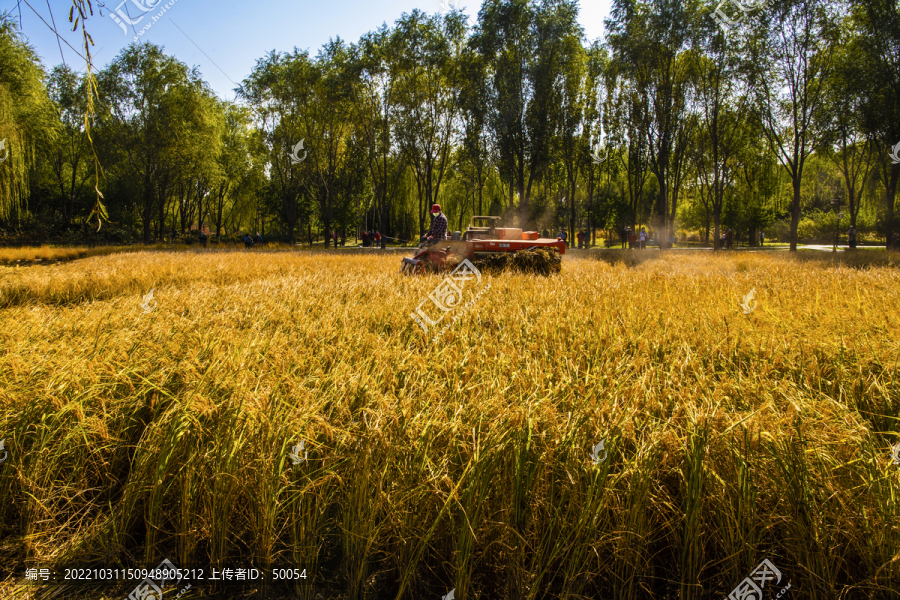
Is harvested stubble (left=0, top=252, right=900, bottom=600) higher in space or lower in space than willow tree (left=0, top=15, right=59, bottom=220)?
lower

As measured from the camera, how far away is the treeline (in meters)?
20.5

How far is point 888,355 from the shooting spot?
3.26 m

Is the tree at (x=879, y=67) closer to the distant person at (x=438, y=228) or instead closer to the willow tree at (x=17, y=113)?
the distant person at (x=438, y=228)

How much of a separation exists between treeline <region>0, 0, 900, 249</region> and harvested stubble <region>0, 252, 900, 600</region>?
65.5 feet

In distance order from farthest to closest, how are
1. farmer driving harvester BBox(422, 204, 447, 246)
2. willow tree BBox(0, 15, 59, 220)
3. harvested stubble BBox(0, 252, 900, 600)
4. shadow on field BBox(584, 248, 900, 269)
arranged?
1. willow tree BBox(0, 15, 59, 220)
2. farmer driving harvester BBox(422, 204, 447, 246)
3. shadow on field BBox(584, 248, 900, 269)
4. harvested stubble BBox(0, 252, 900, 600)

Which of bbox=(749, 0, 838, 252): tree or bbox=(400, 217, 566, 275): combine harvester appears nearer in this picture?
bbox=(400, 217, 566, 275): combine harvester

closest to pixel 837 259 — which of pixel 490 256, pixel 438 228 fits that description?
pixel 490 256

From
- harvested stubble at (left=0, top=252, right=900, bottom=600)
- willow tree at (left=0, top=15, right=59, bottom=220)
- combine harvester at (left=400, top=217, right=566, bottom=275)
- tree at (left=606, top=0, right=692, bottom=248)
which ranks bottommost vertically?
harvested stubble at (left=0, top=252, right=900, bottom=600)

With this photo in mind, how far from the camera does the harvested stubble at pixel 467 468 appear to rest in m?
1.77

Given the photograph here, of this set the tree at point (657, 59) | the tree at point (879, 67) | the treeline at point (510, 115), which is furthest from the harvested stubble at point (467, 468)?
the tree at point (657, 59)

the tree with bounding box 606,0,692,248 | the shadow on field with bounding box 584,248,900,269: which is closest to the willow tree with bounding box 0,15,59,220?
the shadow on field with bounding box 584,248,900,269

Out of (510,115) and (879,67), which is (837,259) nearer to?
(879,67)

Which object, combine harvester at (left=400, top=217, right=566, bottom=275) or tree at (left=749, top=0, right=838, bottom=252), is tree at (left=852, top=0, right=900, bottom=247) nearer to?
tree at (left=749, top=0, right=838, bottom=252)

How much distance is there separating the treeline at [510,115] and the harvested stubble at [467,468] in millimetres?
19971
